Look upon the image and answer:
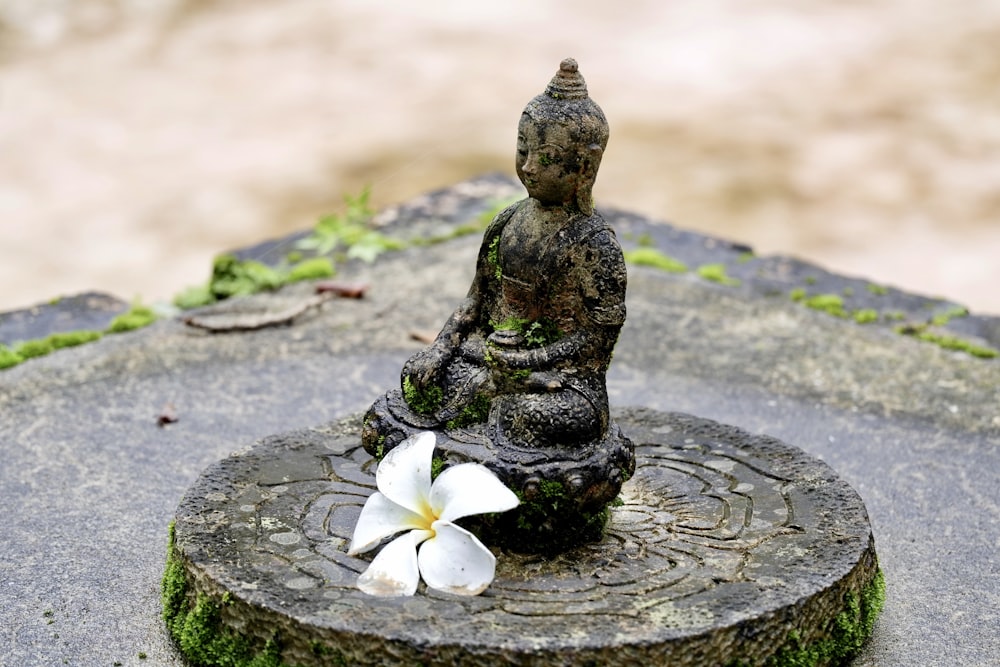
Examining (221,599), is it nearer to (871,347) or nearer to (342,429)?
(342,429)

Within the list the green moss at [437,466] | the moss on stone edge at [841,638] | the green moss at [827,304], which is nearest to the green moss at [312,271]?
the green moss at [827,304]

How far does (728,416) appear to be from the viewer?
7.40 m

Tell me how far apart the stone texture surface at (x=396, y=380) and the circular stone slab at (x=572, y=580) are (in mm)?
402

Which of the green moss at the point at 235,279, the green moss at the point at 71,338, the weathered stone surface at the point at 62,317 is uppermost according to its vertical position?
the green moss at the point at 235,279

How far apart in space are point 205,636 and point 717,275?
5.22 meters

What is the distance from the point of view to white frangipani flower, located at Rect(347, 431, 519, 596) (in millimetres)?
4699

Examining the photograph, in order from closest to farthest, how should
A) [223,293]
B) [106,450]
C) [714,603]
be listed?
[714,603] < [106,450] < [223,293]

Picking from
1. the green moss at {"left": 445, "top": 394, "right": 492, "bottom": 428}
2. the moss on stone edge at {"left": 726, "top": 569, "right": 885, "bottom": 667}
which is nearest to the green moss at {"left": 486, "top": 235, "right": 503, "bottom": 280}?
the green moss at {"left": 445, "top": 394, "right": 492, "bottom": 428}

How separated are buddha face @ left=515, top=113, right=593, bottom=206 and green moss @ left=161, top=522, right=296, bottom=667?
1847 millimetres

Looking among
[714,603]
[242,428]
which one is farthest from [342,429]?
[714,603]

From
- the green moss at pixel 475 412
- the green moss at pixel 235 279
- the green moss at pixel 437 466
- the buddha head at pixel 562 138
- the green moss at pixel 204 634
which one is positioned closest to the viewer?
the green moss at pixel 204 634

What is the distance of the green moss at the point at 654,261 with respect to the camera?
9.39 meters

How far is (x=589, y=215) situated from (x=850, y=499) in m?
1.59

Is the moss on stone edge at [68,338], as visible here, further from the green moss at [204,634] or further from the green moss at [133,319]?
the green moss at [204,634]
